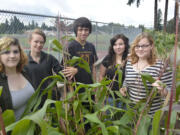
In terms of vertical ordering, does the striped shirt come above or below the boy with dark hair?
below

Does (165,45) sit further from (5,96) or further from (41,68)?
(41,68)

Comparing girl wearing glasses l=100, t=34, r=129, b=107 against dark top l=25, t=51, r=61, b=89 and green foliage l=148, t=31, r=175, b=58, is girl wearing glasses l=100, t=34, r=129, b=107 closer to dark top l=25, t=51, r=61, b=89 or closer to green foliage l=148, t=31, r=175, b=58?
dark top l=25, t=51, r=61, b=89

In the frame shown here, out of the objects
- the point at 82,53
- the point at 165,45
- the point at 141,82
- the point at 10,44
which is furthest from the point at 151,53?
the point at 10,44

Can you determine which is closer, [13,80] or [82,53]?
[13,80]

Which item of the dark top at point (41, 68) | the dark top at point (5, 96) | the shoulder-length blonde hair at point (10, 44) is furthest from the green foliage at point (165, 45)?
the dark top at point (41, 68)

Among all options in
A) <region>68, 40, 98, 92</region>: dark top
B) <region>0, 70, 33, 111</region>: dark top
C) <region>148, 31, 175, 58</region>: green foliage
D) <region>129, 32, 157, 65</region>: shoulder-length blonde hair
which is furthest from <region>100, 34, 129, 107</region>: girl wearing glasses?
<region>0, 70, 33, 111</region>: dark top

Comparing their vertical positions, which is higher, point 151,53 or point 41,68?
point 151,53

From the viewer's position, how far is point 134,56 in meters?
1.20

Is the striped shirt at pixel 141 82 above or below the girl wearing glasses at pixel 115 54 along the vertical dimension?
below

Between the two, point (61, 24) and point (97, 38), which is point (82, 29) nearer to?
point (61, 24)

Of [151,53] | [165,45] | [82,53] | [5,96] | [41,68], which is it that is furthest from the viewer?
[82,53]

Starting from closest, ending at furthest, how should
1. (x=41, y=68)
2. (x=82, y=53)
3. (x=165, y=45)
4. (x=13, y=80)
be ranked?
(x=165, y=45)
(x=13, y=80)
(x=41, y=68)
(x=82, y=53)

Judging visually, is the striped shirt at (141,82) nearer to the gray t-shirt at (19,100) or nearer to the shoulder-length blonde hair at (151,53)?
the shoulder-length blonde hair at (151,53)

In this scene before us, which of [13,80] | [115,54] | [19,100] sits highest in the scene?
[115,54]
